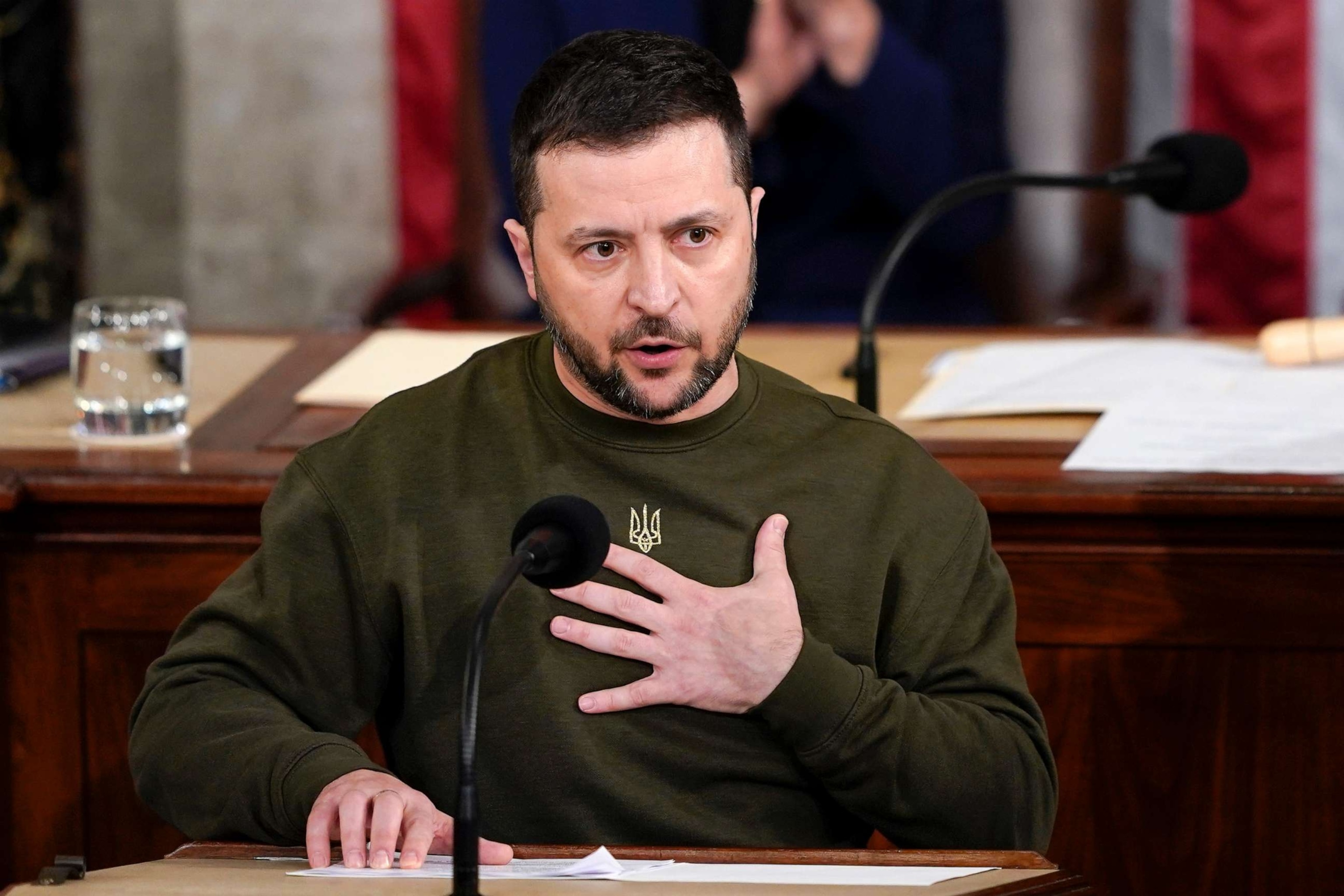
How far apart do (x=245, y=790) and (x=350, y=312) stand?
2.62m

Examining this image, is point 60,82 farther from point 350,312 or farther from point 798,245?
point 798,245

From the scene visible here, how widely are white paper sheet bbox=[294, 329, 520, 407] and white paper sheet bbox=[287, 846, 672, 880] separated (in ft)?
2.48

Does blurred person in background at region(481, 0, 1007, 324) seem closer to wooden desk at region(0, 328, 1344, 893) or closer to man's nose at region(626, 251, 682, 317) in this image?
wooden desk at region(0, 328, 1344, 893)

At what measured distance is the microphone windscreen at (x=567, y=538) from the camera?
3.30ft

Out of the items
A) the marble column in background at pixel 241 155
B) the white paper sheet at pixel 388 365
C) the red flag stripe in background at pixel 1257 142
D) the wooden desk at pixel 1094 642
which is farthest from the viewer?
the marble column in background at pixel 241 155

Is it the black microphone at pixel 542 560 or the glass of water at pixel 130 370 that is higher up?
the glass of water at pixel 130 370

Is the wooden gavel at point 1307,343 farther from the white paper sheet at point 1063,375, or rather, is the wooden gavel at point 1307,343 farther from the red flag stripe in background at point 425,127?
the red flag stripe in background at point 425,127

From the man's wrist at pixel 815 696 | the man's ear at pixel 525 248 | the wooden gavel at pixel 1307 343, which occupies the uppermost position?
the man's ear at pixel 525 248

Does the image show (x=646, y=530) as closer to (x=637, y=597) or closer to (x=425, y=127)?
(x=637, y=597)

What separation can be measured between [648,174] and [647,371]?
14cm

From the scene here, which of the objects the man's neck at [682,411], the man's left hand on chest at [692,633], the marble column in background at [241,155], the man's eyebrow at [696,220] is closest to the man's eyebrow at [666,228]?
the man's eyebrow at [696,220]

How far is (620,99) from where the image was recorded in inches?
47.1

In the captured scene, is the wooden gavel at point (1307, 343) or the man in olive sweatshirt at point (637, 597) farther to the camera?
the wooden gavel at point (1307, 343)

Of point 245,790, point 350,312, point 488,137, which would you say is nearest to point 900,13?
point 488,137
